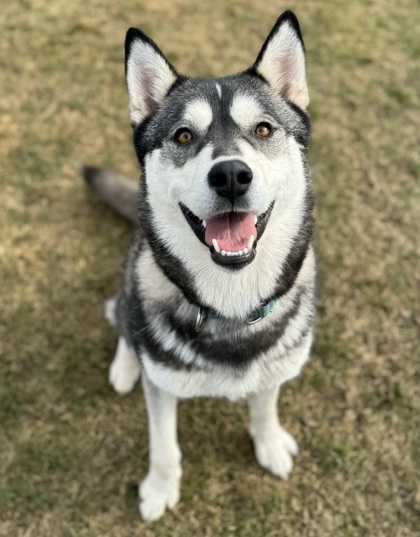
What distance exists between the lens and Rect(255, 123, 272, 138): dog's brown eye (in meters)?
2.43

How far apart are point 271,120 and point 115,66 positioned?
11.1ft

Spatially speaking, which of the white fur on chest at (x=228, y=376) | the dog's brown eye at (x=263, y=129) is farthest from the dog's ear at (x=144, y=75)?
the white fur on chest at (x=228, y=376)

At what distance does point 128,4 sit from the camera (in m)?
5.86

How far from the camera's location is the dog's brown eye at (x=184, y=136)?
2.44 metres

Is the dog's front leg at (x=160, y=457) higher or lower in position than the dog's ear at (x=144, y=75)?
lower

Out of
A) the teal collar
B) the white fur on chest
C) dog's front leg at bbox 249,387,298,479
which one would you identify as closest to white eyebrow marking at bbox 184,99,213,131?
the teal collar

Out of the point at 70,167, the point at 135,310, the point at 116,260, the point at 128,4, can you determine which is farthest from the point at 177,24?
the point at 135,310

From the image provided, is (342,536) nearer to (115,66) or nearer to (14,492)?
(14,492)

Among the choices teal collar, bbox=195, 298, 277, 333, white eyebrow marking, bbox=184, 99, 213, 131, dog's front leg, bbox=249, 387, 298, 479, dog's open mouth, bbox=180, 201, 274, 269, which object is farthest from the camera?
dog's front leg, bbox=249, 387, 298, 479

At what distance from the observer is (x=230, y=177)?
2133 mm

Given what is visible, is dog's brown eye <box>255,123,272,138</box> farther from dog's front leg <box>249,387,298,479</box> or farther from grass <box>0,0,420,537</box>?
grass <box>0,0,420,537</box>

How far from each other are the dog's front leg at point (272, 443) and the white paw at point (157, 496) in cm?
54

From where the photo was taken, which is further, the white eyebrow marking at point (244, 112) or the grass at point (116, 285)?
the grass at point (116, 285)

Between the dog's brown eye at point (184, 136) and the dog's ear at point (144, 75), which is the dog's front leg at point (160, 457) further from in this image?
the dog's ear at point (144, 75)
